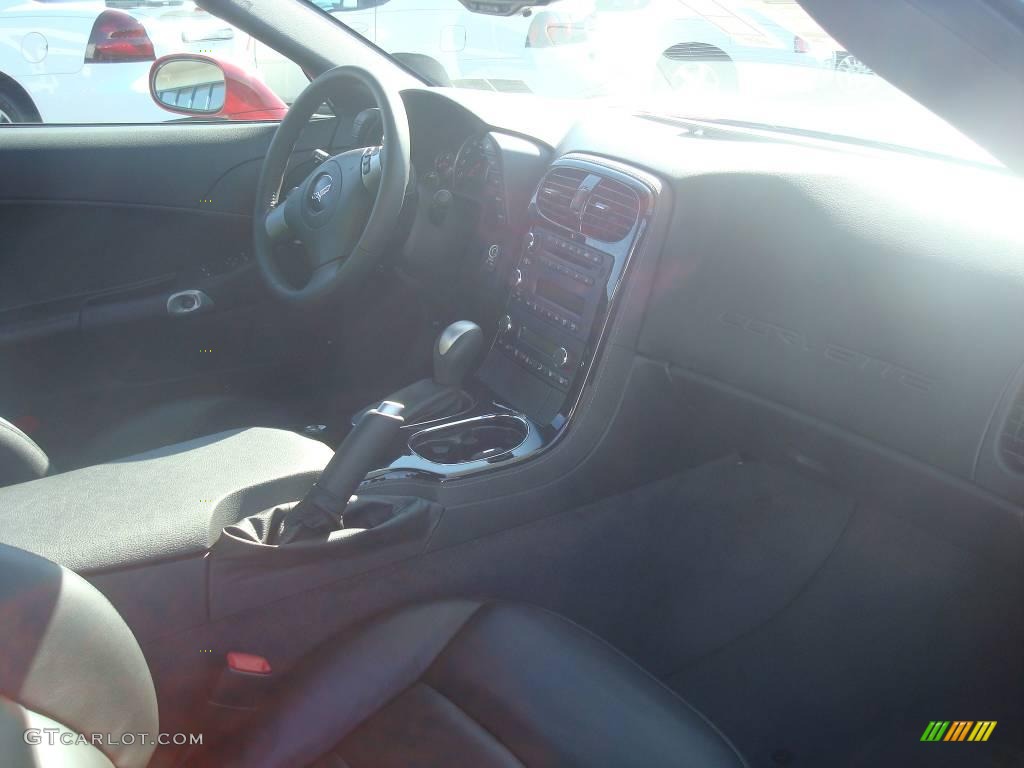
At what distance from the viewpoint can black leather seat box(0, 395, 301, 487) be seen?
2463 mm

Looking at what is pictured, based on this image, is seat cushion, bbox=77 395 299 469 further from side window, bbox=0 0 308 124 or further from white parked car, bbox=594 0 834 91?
white parked car, bbox=594 0 834 91

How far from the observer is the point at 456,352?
89.4 inches

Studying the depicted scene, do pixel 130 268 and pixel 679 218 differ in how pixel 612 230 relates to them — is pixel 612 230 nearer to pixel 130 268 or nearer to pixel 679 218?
pixel 679 218

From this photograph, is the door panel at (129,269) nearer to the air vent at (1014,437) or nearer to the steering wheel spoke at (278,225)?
the steering wheel spoke at (278,225)

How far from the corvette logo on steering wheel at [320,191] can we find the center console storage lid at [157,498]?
80 centimetres

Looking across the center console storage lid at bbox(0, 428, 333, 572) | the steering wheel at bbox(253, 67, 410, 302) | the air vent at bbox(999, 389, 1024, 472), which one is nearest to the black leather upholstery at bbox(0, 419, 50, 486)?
the center console storage lid at bbox(0, 428, 333, 572)

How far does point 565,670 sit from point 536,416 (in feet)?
2.28

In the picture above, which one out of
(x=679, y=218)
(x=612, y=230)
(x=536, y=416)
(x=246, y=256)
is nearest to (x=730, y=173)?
(x=679, y=218)

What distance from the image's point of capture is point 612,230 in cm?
204

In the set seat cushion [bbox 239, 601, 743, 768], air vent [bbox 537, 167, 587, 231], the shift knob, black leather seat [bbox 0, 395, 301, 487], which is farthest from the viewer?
black leather seat [bbox 0, 395, 301, 487]

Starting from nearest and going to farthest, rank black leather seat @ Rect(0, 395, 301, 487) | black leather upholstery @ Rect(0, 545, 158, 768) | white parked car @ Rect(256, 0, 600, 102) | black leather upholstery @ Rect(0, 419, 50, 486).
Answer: black leather upholstery @ Rect(0, 545, 158, 768), black leather upholstery @ Rect(0, 419, 50, 486), black leather seat @ Rect(0, 395, 301, 487), white parked car @ Rect(256, 0, 600, 102)

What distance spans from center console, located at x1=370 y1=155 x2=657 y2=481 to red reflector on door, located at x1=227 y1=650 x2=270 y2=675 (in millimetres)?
430

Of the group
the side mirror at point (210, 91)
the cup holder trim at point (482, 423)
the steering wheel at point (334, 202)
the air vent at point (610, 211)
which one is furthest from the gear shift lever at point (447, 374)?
the side mirror at point (210, 91)

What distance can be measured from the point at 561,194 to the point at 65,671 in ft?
4.93
